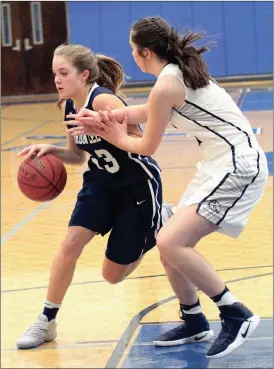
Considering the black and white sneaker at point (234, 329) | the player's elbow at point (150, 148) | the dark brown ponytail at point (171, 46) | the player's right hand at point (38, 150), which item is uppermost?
the dark brown ponytail at point (171, 46)

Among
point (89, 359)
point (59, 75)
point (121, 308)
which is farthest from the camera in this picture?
point (121, 308)

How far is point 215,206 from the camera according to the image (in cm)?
362

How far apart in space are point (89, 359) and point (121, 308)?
0.82 m

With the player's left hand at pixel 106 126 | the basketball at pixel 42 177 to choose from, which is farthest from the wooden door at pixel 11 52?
A: the player's left hand at pixel 106 126

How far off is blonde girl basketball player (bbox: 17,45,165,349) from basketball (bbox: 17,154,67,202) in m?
0.18

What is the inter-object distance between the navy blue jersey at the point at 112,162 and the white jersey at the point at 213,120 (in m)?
0.44

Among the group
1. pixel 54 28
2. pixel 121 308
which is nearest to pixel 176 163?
pixel 121 308

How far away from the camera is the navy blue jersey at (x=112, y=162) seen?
4.09m

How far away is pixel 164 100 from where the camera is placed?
3.59 m

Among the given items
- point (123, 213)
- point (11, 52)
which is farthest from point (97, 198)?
point (11, 52)

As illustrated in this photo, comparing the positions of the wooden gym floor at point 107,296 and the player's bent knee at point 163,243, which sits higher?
the player's bent knee at point 163,243

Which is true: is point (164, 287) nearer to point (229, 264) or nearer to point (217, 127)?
point (229, 264)

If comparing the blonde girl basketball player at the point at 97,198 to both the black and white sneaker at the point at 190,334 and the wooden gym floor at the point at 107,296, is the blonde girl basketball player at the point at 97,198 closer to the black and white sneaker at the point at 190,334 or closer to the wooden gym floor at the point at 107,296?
the wooden gym floor at the point at 107,296

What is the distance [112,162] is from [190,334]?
2.91 ft
